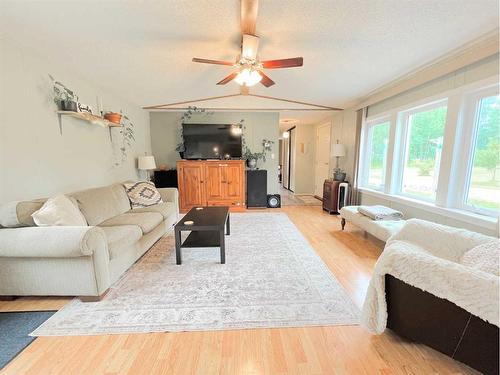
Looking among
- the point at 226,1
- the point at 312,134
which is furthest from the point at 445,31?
the point at 312,134

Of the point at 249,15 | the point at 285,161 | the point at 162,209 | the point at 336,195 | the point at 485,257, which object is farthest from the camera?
the point at 285,161

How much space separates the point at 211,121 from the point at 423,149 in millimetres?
4028

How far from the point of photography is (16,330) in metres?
1.54

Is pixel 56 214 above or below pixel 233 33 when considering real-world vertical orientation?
below

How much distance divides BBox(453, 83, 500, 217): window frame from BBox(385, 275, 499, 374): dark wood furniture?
5.56 ft

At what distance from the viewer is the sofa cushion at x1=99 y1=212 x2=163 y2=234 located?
254cm

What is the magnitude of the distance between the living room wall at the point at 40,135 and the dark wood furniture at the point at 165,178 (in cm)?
146

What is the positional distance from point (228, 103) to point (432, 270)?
14.1 ft

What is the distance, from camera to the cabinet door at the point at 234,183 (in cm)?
480

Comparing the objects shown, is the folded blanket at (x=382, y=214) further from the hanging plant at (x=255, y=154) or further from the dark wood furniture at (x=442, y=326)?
the hanging plant at (x=255, y=154)

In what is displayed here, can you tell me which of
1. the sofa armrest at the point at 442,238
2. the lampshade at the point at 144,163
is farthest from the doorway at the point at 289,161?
the sofa armrest at the point at 442,238

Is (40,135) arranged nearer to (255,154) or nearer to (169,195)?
(169,195)

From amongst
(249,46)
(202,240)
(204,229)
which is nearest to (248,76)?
(249,46)

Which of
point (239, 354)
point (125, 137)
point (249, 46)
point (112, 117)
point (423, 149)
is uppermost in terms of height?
point (249, 46)
